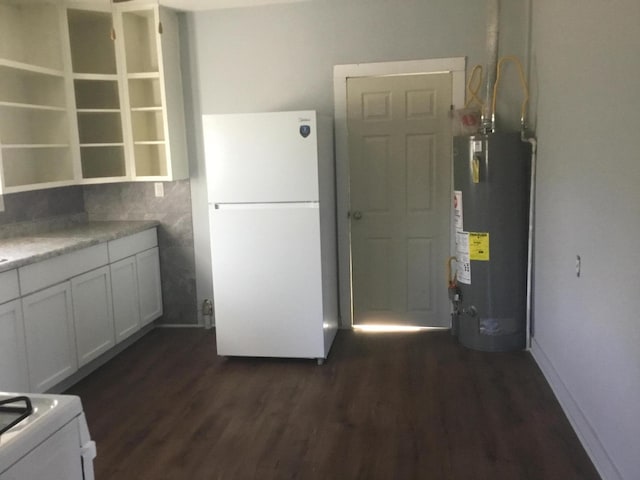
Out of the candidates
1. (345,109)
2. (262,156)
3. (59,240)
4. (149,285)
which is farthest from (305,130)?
(149,285)

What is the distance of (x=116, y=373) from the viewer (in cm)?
380

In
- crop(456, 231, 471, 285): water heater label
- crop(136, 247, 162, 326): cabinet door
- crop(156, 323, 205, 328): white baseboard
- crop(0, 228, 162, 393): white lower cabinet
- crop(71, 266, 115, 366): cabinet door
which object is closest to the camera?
crop(0, 228, 162, 393): white lower cabinet

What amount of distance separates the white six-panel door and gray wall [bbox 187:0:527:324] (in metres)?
0.24

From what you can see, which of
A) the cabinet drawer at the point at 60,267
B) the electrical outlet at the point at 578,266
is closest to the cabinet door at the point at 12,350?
the cabinet drawer at the point at 60,267

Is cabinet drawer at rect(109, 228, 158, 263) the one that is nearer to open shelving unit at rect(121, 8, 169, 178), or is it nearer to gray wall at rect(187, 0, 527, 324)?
gray wall at rect(187, 0, 527, 324)

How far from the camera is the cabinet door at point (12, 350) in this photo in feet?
9.45

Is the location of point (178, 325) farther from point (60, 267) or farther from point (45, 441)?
point (45, 441)

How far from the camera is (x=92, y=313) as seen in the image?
367 cm

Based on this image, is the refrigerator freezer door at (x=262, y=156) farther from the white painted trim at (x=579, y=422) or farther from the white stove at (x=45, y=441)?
the white stove at (x=45, y=441)

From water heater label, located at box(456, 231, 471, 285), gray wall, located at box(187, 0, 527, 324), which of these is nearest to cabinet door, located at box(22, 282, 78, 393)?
gray wall, located at box(187, 0, 527, 324)

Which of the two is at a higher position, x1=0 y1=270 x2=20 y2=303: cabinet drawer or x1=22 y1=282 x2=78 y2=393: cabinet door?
x1=0 y1=270 x2=20 y2=303: cabinet drawer

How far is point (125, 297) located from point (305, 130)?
176cm

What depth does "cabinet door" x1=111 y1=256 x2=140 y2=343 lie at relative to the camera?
13.0ft

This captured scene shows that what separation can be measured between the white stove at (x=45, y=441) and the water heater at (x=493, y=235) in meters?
3.08
